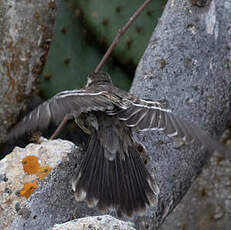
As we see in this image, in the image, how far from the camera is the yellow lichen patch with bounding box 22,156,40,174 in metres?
1.71

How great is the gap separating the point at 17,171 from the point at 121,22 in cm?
129

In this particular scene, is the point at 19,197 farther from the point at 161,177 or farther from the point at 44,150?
the point at 161,177

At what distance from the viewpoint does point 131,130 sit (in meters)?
1.88

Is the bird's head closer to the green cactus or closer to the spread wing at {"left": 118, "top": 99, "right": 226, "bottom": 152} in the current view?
the spread wing at {"left": 118, "top": 99, "right": 226, "bottom": 152}

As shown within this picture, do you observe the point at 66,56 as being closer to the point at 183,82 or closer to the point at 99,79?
the point at 99,79

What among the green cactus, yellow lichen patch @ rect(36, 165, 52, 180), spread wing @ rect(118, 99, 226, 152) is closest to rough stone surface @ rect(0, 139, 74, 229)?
yellow lichen patch @ rect(36, 165, 52, 180)

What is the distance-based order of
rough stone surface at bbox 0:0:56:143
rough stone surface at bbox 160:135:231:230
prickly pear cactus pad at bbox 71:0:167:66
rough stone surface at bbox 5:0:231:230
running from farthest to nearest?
rough stone surface at bbox 160:135:231:230 → prickly pear cactus pad at bbox 71:0:167:66 → rough stone surface at bbox 0:0:56:143 → rough stone surface at bbox 5:0:231:230

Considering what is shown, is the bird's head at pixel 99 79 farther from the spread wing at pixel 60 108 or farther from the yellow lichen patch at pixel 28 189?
the yellow lichen patch at pixel 28 189

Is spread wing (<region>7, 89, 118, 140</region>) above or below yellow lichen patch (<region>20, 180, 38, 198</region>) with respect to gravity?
above

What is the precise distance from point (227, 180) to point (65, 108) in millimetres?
2147

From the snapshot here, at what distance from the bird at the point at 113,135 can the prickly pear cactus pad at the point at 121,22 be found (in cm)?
82

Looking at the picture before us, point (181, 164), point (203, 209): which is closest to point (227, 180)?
point (203, 209)

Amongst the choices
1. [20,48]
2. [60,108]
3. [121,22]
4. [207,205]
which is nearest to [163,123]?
[60,108]

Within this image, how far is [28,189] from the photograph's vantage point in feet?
5.48
